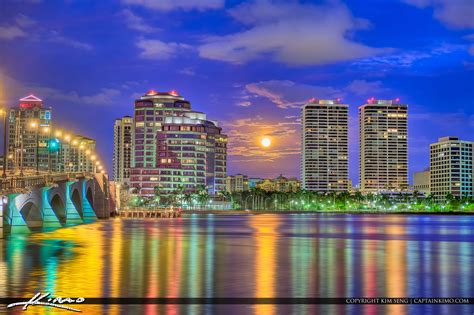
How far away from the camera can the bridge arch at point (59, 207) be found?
11802cm

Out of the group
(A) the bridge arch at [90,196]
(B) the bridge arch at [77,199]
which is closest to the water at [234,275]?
(B) the bridge arch at [77,199]

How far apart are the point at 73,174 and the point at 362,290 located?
94.5m

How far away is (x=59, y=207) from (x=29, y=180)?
40.6 m

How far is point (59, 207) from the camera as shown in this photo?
12056cm

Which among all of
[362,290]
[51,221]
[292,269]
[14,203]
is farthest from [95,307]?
[51,221]

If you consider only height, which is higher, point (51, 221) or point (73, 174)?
point (73, 174)

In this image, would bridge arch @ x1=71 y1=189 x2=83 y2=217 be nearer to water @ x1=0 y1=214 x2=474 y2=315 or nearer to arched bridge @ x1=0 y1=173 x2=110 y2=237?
arched bridge @ x1=0 y1=173 x2=110 y2=237

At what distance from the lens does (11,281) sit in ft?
105

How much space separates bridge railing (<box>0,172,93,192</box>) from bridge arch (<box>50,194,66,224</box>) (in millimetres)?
5162

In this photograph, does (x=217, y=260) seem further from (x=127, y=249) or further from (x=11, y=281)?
(x=11, y=281)

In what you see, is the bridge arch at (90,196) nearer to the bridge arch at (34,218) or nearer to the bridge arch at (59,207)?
the bridge arch at (59,207)
